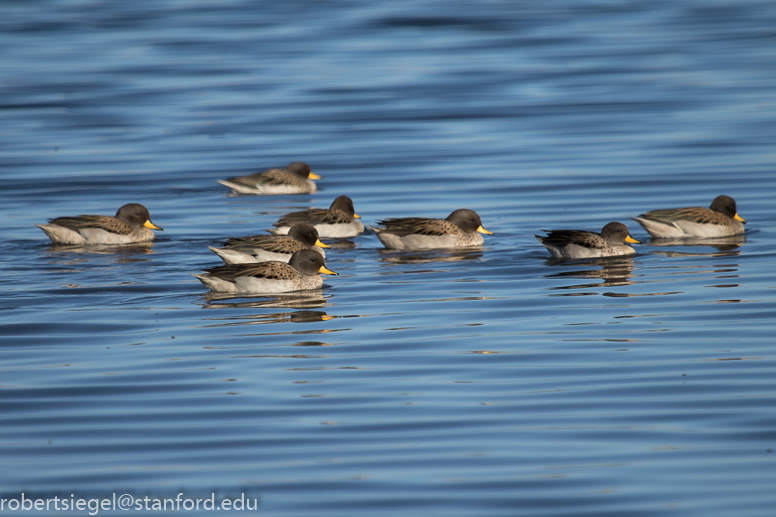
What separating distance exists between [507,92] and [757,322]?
20753 mm

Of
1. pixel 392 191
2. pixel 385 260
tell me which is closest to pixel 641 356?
pixel 385 260

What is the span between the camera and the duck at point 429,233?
14914mm

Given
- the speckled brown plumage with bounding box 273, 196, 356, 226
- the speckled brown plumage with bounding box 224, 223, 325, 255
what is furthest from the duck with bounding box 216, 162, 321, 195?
the speckled brown plumage with bounding box 224, 223, 325, 255

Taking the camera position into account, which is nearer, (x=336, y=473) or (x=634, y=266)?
(x=336, y=473)

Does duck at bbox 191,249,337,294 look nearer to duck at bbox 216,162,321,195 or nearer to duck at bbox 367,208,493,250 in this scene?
duck at bbox 367,208,493,250

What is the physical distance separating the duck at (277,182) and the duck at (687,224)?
7323 mm

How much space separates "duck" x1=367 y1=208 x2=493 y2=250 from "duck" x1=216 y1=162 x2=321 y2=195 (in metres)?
5.34

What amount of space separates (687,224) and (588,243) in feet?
7.14

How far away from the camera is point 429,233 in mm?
15031

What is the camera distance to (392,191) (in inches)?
766

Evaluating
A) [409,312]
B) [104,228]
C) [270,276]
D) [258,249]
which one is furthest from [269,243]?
[409,312]

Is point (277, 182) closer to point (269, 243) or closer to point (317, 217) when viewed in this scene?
point (317, 217)

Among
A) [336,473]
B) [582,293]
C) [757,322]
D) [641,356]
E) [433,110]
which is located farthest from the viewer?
[433,110]

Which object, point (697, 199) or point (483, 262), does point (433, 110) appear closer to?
point (697, 199)
